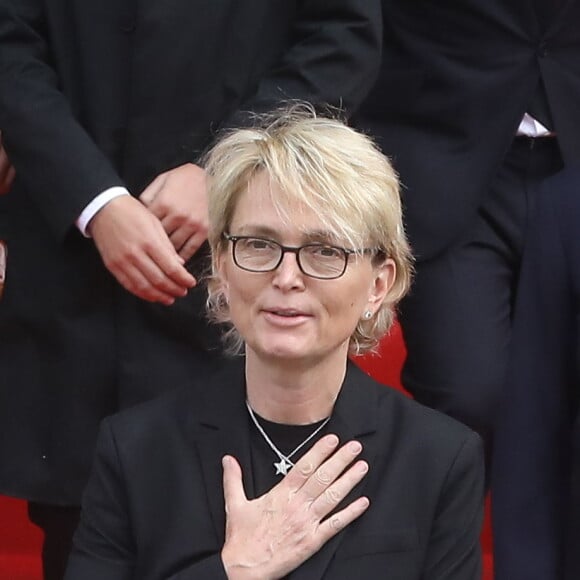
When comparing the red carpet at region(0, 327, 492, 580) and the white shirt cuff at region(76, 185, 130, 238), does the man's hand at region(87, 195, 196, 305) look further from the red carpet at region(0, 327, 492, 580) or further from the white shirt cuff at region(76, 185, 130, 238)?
the red carpet at region(0, 327, 492, 580)

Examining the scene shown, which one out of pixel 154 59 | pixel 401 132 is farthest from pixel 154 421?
pixel 401 132

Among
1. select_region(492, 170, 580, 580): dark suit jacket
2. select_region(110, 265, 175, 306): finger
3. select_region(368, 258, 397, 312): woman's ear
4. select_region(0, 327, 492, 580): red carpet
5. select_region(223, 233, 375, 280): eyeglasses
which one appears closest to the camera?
select_region(223, 233, 375, 280): eyeglasses

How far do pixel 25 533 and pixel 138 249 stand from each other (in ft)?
3.68

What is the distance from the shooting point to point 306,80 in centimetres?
220

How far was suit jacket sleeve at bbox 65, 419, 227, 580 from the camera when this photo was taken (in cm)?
195

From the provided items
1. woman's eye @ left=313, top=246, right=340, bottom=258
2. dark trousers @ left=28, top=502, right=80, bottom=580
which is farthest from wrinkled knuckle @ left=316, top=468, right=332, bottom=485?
dark trousers @ left=28, top=502, right=80, bottom=580

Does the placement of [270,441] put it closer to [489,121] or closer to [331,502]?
[331,502]

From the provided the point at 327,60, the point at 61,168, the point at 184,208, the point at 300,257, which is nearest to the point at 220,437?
the point at 300,257

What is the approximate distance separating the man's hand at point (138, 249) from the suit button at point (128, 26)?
0.25 meters

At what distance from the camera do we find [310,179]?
6.12ft

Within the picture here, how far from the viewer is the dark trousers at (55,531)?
246cm

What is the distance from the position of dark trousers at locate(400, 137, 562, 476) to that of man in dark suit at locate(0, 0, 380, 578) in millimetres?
365

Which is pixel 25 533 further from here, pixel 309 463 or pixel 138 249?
pixel 309 463

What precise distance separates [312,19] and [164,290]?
1.50ft
